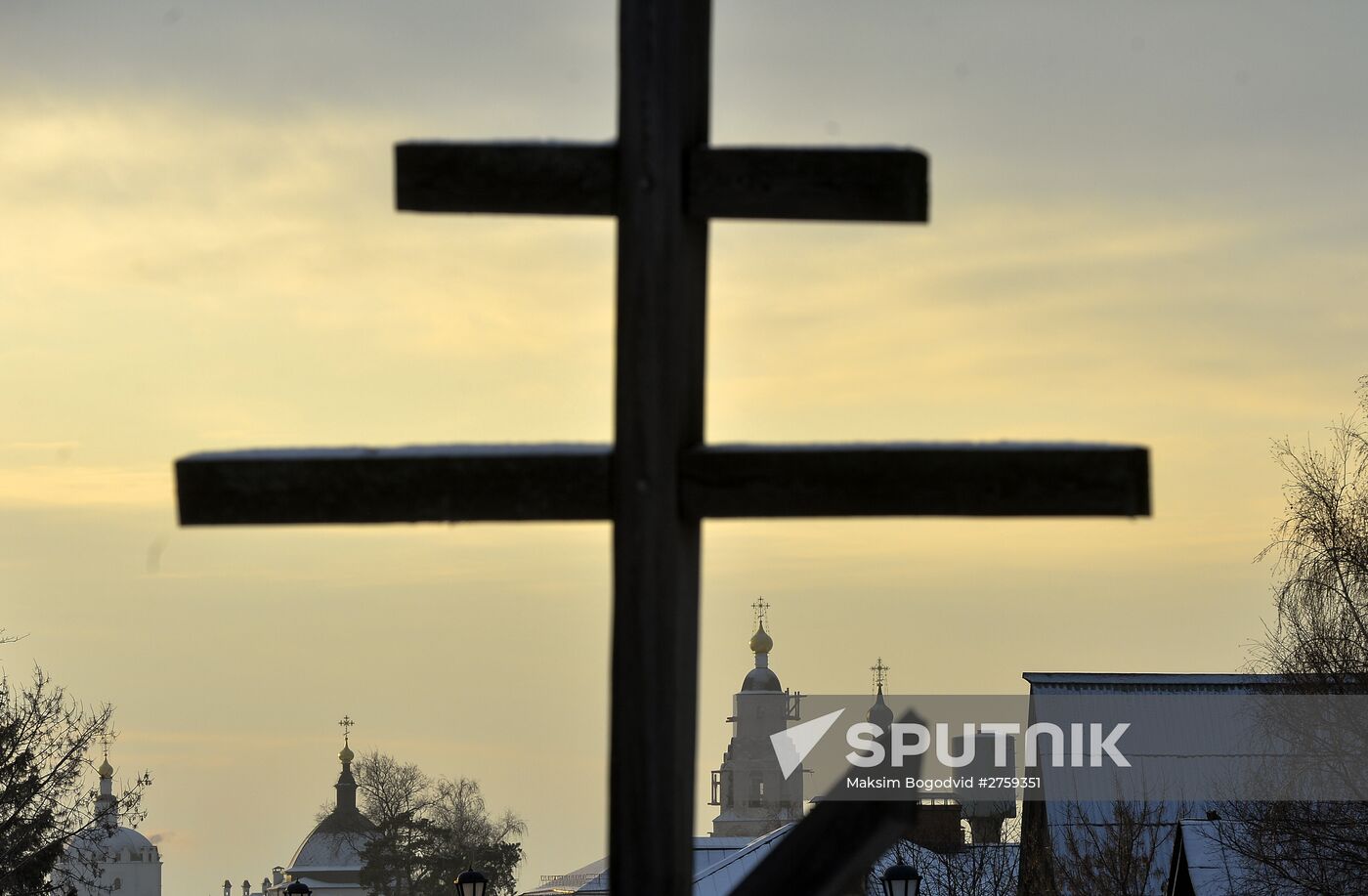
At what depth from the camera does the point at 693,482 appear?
10.7 ft

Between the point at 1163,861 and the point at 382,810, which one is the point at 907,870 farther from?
the point at 382,810

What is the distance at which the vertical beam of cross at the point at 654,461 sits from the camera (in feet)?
10.4

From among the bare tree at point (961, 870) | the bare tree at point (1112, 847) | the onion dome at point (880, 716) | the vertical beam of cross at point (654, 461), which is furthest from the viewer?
the bare tree at point (961, 870)

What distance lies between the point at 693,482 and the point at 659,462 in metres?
0.07

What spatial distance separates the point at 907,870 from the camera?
1844 cm

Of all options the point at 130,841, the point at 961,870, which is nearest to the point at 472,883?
the point at 961,870

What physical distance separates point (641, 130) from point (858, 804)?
1.22 m

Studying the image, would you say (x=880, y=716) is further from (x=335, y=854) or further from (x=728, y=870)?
(x=335, y=854)

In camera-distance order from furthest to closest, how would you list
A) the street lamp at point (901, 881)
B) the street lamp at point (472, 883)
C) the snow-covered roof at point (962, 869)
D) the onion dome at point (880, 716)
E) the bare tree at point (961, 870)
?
1. the snow-covered roof at point (962, 869)
2. the bare tree at point (961, 870)
3. the street lamp at point (472, 883)
4. the street lamp at point (901, 881)
5. the onion dome at point (880, 716)

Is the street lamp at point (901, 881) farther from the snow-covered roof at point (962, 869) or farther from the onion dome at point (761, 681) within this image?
the onion dome at point (761, 681)

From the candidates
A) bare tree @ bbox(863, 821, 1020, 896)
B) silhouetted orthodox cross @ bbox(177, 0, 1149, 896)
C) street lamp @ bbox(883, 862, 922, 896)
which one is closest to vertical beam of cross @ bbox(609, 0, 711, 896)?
silhouetted orthodox cross @ bbox(177, 0, 1149, 896)

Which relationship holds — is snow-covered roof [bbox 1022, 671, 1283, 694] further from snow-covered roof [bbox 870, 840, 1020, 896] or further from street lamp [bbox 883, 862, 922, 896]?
street lamp [bbox 883, 862, 922, 896]

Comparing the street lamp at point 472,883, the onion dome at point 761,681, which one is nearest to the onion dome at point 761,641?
the onion dome at point 761,681

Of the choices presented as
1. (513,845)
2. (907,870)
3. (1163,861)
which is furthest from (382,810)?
(907,870)
